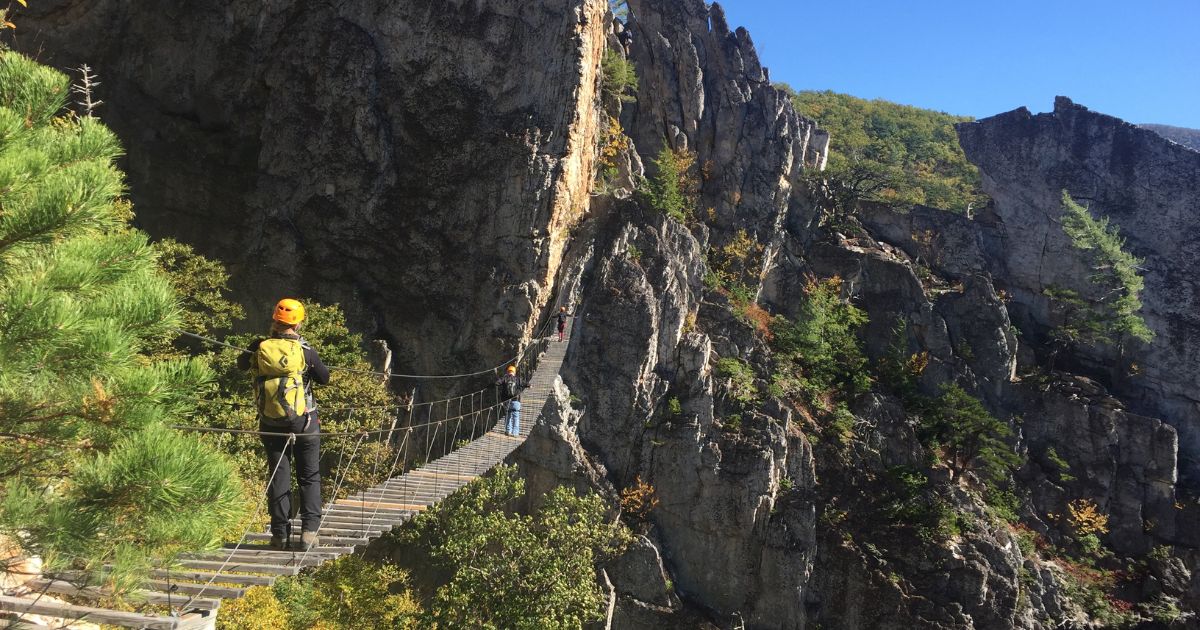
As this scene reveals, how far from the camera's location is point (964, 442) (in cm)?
1600

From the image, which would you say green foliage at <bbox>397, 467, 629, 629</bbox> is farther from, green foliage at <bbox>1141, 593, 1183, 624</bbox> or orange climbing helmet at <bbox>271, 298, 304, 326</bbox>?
green foliage at <bbox>1141, 593, 1183, 624</bbox>

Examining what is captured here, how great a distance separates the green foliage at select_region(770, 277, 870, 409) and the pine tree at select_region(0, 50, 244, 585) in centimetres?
1450

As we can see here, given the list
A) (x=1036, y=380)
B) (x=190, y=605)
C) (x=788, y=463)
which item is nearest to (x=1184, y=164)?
(x=1036, y=380)

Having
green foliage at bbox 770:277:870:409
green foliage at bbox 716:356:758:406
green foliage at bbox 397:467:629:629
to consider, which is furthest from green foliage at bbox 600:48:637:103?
green foliage at bbox 397:467:629:629

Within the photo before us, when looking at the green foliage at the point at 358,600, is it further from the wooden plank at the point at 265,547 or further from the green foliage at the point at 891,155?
the green foliage at the point at 891,155

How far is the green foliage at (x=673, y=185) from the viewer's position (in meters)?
15.3

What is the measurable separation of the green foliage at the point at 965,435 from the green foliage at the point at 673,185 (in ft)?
26.3

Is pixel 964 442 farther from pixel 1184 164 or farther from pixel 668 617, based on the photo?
pixel 1184 164

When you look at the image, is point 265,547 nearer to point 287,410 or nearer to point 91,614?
point 287,410

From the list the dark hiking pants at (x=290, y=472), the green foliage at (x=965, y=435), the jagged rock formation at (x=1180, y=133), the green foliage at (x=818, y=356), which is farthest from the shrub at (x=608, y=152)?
the jagged rock formation at (x=1180, y=133)

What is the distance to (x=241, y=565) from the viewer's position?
3.30 m

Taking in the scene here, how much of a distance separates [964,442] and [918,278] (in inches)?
227

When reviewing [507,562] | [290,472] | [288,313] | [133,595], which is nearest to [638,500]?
[507,562]

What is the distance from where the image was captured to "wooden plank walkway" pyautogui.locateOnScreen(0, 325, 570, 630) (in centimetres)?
264
